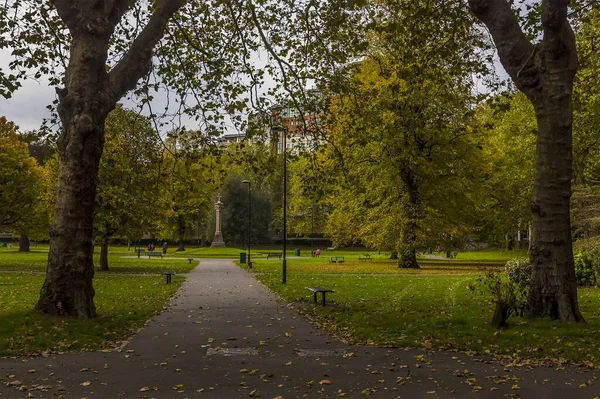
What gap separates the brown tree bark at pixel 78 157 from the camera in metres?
10.1

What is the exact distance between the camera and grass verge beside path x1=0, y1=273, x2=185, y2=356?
27.3ft

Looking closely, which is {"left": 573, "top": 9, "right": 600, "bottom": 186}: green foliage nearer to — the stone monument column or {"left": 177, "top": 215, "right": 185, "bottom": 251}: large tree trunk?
the stone monument column

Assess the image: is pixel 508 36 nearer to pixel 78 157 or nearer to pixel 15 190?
pixel 78 157

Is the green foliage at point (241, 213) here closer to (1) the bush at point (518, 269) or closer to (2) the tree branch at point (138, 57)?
(1) the bush at point (518, 269)

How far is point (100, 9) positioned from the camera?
1050cm

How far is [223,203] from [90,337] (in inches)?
2113

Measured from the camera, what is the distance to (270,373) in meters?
6.72

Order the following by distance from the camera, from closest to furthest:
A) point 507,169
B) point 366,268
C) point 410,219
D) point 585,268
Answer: point 585,268, point 410,219, point 366,268, point 507,169

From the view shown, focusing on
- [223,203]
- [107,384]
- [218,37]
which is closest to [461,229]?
[218,37]

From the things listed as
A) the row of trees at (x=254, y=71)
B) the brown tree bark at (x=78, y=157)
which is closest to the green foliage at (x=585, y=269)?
the row of trees at (x=254, y=71)

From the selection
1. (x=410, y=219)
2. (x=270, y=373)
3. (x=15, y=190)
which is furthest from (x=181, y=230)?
(x=270, y=373)

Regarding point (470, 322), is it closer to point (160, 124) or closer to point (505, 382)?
point (505, 382)

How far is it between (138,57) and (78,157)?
2.43 meters

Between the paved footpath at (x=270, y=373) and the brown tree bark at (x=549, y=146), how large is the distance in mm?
2904
